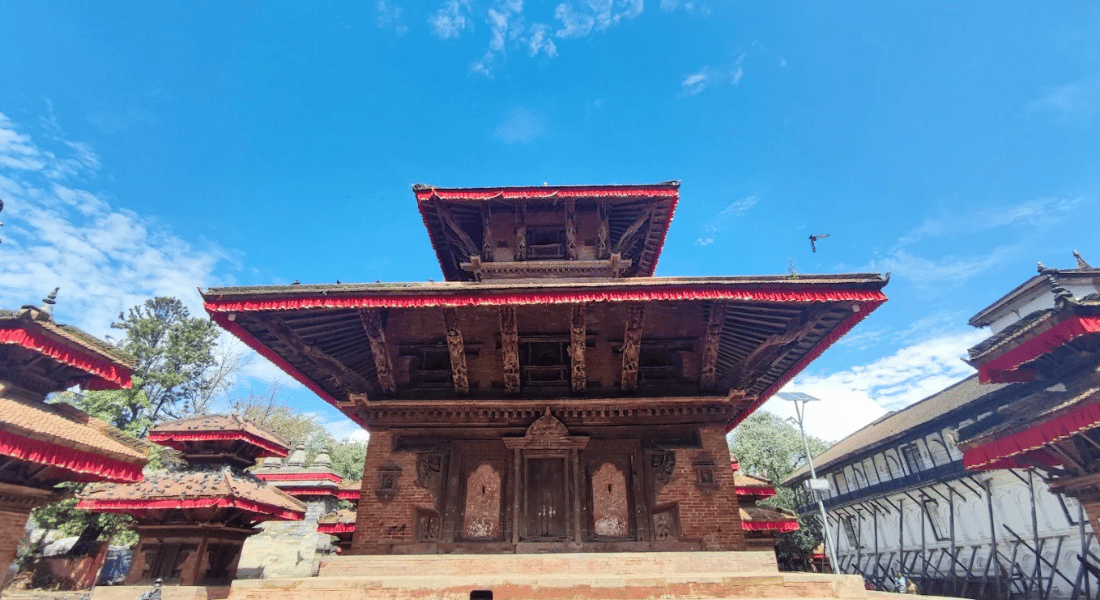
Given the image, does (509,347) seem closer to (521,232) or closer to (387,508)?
(387,508)

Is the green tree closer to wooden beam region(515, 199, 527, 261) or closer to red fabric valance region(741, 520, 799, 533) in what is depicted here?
red fabric valance region(741, 520, 799, 533)

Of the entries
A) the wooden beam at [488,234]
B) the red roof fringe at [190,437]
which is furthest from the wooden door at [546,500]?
the red roof fringe at [190,437]

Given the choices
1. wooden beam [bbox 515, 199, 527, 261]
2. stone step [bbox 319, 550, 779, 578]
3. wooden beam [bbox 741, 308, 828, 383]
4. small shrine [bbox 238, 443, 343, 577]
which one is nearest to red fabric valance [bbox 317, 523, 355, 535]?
small shrine [bbox 238, 443, 343, 577]

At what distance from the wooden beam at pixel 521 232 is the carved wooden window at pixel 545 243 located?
21cm

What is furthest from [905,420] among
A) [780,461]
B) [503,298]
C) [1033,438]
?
[503,298]

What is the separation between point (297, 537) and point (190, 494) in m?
9.99

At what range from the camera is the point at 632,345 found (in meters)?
9.71

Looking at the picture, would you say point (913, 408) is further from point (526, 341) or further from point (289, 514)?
point (289, 514)

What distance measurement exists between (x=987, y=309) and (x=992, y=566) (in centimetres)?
1206

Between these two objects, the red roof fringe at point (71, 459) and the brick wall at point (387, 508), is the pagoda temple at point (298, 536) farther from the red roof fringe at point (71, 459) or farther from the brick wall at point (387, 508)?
the brick wall at point (387, 508)

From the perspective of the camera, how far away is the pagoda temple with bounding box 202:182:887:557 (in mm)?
8672

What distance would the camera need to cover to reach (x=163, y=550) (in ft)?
45.0

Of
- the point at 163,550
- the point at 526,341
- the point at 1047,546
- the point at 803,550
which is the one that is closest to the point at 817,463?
the point at 803,550

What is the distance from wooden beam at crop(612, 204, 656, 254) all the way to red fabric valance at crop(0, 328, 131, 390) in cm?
1138
